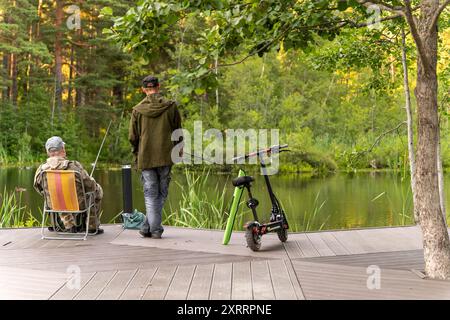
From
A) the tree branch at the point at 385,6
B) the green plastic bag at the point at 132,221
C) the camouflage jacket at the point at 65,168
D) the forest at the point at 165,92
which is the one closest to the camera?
the tree branch at the point at 385,6

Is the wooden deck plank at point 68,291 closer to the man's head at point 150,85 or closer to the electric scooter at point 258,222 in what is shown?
the electric scooter at point 258,222

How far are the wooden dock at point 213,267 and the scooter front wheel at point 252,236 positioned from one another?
0.22 feet

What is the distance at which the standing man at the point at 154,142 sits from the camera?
582 centimetres

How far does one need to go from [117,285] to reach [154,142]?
205 centimetres

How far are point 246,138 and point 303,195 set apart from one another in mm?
10299

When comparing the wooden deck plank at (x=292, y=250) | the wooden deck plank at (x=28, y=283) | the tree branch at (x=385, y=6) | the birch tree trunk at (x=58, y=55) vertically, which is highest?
the birch tree trunk at (x=58, y=55)

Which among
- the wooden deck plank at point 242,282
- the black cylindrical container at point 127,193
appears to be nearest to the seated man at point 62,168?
the black cylindrical container at point 127,193

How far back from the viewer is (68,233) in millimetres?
6066

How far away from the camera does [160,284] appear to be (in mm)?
4043

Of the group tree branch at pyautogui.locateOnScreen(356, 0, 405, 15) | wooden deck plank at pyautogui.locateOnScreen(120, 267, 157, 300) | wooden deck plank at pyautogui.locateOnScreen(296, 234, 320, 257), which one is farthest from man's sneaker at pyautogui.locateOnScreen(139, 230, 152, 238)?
tree branch at pyautogui.locateOnScreen(356, 0, 405, 15)

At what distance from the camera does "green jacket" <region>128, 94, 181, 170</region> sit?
229 inches

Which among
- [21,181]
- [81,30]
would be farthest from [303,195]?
[81,30]

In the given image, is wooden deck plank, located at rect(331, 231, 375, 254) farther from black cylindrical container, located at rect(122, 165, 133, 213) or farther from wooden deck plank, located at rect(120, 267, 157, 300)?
black cylindrical container, located at rect(122, 165, 133, 213)
